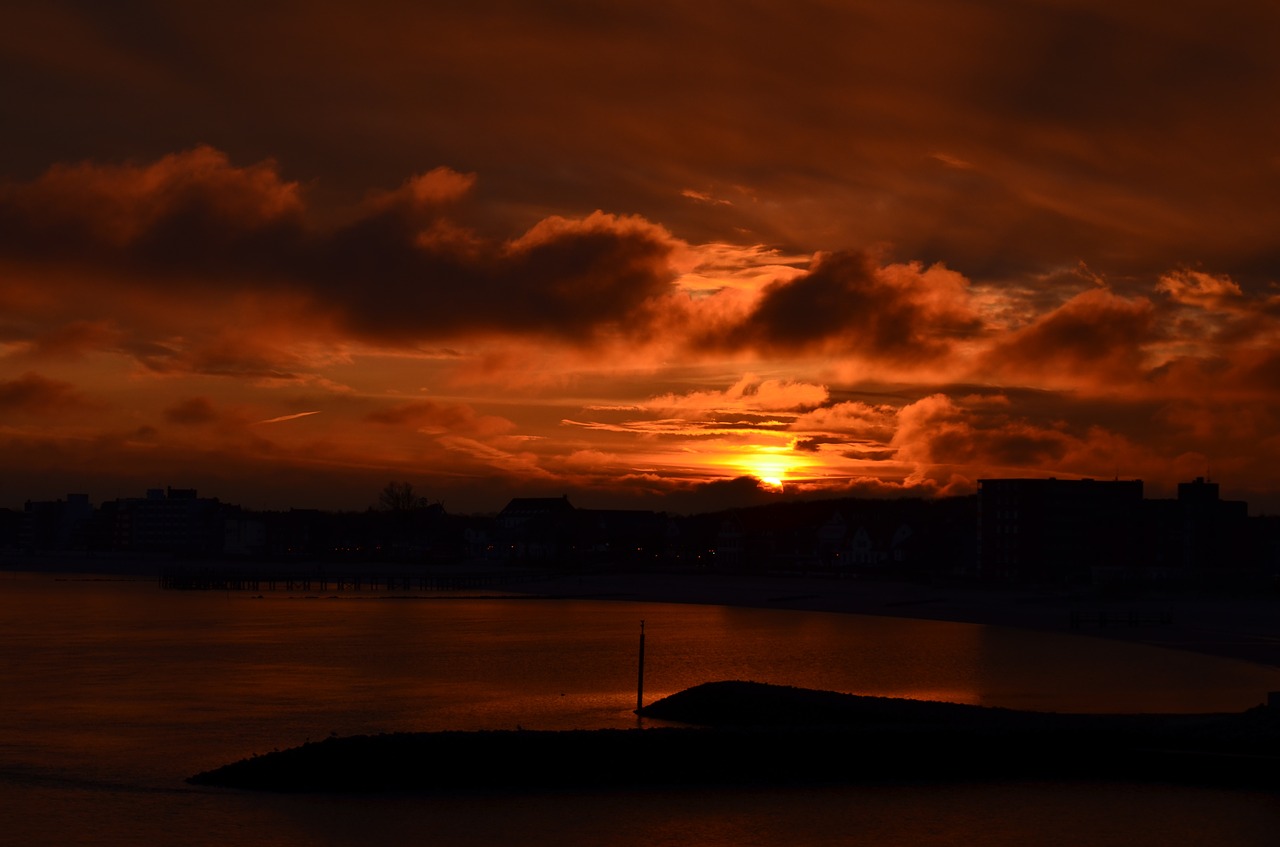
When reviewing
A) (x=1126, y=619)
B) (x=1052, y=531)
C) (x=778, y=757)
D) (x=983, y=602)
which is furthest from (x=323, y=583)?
(x=778, y=757)

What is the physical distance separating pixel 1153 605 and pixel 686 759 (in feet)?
290

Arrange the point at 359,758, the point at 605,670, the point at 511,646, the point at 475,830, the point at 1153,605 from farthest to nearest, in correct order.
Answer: the point at 1153,605 → the point at 511,646 → the point at 605,670 → the point at 359,758 → the point at 475,830

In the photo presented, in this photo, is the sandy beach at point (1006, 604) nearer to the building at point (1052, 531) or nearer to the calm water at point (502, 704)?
the calm water at point (502, 704)

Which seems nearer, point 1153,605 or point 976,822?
point 976,822

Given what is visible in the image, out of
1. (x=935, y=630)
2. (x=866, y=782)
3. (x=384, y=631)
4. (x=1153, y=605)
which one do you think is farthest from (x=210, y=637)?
(x=1153, y=605)

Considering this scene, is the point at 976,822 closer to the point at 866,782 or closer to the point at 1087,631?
the point at 866,782

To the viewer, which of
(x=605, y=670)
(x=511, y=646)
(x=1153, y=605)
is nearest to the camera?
(x=605, y=670)

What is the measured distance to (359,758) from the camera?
31500 mm

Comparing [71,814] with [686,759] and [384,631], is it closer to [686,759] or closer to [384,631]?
[686,759]

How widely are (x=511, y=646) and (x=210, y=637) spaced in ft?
69.6

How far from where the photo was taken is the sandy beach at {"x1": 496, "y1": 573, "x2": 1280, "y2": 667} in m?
83.1

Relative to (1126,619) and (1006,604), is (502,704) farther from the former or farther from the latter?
(1006,604)

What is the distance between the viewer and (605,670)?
61.7 meters

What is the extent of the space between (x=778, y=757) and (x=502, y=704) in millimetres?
18580
